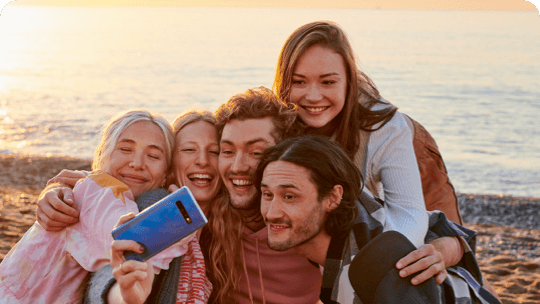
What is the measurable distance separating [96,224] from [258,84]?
22.3 meters

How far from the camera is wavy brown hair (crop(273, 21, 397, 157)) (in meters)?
4.54

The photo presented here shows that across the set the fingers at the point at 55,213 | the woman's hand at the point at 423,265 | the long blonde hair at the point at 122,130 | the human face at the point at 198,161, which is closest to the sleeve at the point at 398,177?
the woman's hand at the point at 423,265

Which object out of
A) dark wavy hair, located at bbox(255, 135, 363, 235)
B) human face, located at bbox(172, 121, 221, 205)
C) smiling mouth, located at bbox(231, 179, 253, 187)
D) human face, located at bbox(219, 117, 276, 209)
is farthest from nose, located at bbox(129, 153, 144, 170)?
dark wavy hair, located at bbox(255, 135, 363, 235)

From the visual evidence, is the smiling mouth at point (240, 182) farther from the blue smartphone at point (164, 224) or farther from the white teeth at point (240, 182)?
the blue smartphone at point (164, 224)

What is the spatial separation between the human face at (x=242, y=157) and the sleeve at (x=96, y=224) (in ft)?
2.61

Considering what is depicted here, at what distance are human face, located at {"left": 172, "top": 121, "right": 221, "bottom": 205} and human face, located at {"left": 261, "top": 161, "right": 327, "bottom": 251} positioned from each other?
26.7 inches

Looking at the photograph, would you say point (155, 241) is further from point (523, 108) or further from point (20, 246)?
point (523, 108)

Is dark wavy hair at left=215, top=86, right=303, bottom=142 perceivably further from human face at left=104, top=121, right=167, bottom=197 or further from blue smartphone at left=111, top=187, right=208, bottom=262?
blue smartphone at left=111, top=187, right=208, bottom=262

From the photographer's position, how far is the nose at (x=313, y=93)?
4.46m

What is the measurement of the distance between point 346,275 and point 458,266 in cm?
107

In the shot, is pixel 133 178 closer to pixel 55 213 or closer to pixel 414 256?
pixel 55 213

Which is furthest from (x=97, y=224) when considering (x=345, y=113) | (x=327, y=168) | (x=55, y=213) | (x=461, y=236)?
(x=461, y=236)

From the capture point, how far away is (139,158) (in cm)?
382

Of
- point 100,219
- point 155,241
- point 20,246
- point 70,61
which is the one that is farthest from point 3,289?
point 70,61
